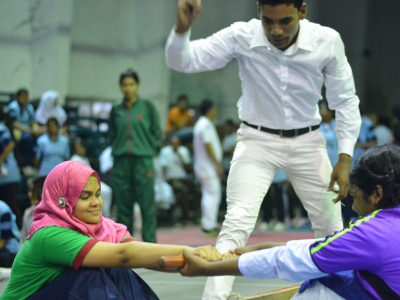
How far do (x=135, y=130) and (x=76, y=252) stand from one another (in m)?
3.73

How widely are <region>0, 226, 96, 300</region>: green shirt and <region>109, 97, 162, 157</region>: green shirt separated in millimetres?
3474

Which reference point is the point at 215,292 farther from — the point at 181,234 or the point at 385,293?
the point at 181,234

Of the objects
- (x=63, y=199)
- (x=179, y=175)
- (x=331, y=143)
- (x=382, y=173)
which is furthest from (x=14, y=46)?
(x=382, y=173)

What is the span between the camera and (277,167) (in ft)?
10.8

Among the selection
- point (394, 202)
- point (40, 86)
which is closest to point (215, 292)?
point (394, 202)

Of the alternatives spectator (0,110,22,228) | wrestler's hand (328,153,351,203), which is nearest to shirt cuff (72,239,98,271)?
wrestler's hand (328,153,351,203)

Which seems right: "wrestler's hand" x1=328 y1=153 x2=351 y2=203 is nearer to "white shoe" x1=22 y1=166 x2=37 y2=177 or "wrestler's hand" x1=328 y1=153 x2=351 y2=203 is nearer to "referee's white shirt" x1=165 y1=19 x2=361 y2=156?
"referee's white shirt" x1=165 y1=19 x2=361 y2=156

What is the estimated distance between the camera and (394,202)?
2.11m

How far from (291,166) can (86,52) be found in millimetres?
10534

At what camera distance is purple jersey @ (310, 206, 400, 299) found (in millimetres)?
2002

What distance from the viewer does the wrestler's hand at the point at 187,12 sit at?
2807mm

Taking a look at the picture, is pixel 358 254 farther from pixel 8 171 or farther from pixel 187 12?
pixel 8 171

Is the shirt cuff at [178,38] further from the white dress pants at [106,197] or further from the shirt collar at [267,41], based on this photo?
the white dress pants at [106,197]

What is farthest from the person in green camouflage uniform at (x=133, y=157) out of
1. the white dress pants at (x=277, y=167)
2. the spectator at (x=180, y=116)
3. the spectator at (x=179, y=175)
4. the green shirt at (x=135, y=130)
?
the spectator at (x=180, y=116)
